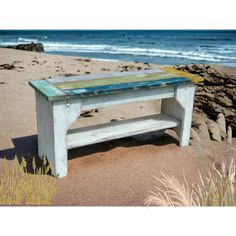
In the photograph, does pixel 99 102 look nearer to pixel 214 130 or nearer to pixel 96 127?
pixel 96 127

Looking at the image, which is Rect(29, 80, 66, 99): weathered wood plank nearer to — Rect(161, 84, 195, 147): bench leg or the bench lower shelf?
the bench lower shelf

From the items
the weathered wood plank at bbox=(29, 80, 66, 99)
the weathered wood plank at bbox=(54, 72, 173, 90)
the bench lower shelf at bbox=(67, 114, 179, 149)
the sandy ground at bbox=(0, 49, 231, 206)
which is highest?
the weathered wood plank at bbox=(54, 72, 173, 90)

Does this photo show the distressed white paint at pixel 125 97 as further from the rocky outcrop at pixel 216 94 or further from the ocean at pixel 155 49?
the ocean at pixel 155 49

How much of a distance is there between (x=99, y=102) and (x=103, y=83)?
0.75 ft

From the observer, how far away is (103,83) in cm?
299

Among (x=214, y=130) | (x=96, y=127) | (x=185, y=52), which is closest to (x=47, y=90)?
(x=96, y=127)

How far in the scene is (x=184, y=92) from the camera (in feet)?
11.0

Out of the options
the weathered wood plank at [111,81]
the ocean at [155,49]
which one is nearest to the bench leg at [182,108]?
the weathered wood plank at [111,81]

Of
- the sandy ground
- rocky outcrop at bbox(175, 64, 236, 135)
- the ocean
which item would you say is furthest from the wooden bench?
the ocean

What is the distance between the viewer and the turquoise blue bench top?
2.71 metres
